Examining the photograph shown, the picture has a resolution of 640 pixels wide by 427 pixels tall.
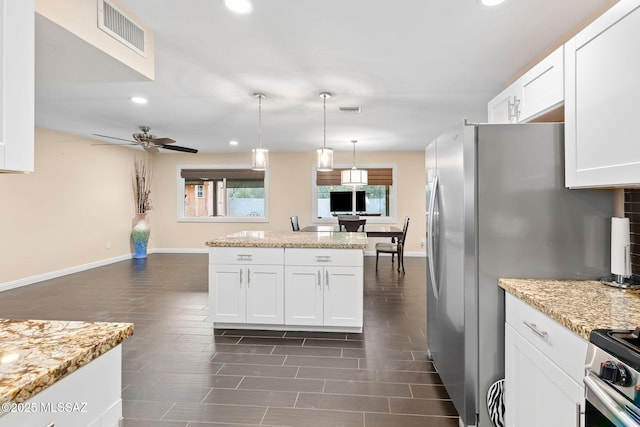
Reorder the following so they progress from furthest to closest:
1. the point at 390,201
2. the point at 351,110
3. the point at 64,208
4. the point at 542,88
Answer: the point at 390,201
the point at 64,208
the point at 351,110
the point at 542,88

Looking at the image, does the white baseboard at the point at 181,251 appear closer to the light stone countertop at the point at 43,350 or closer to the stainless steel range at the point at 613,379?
the light stone countertop at the point at 43,350

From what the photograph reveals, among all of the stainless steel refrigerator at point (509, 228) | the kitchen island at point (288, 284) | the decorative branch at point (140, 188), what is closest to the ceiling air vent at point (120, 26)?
the kitchen island at point (288, 284)

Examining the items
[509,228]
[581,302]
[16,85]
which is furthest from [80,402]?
[509,228]

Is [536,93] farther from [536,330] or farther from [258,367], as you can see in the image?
[258,367]

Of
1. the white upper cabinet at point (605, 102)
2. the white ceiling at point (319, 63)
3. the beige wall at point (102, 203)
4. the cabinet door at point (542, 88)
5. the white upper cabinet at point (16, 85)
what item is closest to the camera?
the white upper cabinet at point (16, 85)

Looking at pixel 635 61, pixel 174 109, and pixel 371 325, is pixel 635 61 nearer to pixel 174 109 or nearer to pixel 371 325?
pixel 371 325

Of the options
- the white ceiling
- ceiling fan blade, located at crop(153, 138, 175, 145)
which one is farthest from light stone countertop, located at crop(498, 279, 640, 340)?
ceiling fan blade, located at crop(153, 138, 175, 145)

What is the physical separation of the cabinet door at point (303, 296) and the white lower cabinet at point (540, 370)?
70.1 inches

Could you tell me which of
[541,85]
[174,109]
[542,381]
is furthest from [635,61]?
[174,109]

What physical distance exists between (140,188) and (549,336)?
806cm

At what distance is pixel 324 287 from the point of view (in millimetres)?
3164

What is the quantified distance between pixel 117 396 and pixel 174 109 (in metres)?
4.24

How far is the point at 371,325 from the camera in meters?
3.42

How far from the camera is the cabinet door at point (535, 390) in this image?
114cm
